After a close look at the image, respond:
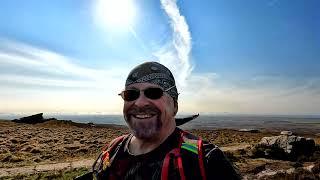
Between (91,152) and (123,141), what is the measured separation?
23.9 meters

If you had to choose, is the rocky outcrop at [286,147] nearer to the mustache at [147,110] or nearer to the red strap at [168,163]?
the mustache at [147,110]

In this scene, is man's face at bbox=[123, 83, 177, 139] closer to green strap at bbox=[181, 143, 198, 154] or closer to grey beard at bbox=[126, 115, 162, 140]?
grey beard at bbox=[126, 115, 162, 140]

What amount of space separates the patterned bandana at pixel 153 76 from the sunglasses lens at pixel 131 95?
3.6 inches

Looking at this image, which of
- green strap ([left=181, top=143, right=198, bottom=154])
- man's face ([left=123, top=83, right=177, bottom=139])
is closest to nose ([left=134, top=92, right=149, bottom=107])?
man's face ([left=123, top=83, right=177, bottom=139])

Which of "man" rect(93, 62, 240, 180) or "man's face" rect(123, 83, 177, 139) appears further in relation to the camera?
"man's face" rect(123, 83, 177, 139)

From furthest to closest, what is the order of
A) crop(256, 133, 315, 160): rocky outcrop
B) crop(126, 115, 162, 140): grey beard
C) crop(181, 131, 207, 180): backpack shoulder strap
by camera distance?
crop(256, 133, 315, 160): rocky outcrop < crop(126, 115, 162, 140): grey beard < crop(181, 131, 207, 180): backpack shoulder strap

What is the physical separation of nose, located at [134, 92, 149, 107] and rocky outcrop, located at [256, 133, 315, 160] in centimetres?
2055

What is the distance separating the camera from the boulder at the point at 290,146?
73.4 ft

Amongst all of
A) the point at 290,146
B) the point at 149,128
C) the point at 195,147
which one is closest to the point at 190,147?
the point at 195,147

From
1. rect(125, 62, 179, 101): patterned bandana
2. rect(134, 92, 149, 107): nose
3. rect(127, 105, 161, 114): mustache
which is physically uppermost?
rect(125, 62, 179, 101): patterned bandana

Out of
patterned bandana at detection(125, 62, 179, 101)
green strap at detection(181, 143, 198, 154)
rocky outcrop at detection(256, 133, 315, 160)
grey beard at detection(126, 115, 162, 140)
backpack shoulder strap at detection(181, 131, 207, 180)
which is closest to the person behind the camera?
backpack shoulder strap at detection(181, 131, 207, 180)

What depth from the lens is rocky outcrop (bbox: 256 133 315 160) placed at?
2227 centimetres

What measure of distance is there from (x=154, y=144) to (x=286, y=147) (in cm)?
2152

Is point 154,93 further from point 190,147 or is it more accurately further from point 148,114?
point 190,147
